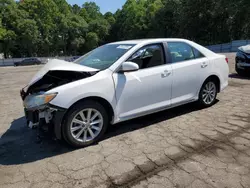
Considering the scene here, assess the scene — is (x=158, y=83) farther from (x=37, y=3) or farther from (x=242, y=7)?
(x=37, y=3)

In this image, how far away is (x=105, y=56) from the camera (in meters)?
4.15

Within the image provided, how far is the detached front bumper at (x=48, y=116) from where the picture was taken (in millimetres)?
3191

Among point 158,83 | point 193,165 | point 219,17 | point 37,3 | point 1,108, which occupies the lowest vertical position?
point 193,165

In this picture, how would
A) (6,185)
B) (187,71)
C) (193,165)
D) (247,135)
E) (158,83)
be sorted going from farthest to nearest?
(187,71)
(158,83)
(247,135)
(193,165)
(6,185)

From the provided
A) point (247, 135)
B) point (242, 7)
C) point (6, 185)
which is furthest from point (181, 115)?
point (242, 7)

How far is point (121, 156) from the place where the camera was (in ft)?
10.5

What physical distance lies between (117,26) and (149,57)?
64.0 meters

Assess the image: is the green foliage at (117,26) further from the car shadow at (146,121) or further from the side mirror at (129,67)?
the side mirror at (129,67)

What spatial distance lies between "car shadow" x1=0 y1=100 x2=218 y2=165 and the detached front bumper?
0.32 metres

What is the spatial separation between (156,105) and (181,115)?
0.87 metres

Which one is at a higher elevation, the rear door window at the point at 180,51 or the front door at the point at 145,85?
the rear door window at the point at 180,51

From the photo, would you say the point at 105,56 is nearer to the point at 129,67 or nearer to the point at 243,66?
the point at 129,67

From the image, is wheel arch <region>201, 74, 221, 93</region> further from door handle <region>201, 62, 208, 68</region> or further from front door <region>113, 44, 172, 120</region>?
front door <region>113, 44, 172, 120</region>

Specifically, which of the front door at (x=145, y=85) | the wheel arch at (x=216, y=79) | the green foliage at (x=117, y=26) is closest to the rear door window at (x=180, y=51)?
the front door at (x=145, y=85)
